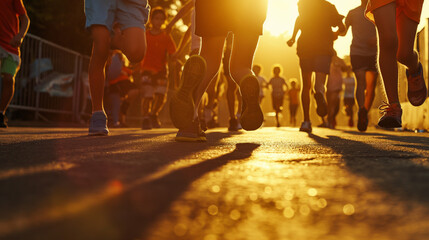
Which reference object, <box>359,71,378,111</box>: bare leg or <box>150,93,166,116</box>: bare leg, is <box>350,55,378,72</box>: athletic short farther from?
<box>150,93,166,116</box>: bare leg

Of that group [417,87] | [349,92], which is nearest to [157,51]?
[417,87]

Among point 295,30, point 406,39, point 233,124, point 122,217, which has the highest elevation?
point 295,30

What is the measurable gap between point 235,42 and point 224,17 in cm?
24

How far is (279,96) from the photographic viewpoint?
1520 centimetres

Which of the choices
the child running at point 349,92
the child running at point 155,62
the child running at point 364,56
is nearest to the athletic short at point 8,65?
the child running at point 155,62

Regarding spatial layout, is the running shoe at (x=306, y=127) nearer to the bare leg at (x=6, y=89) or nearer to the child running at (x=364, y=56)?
the child running at (x=364, y=56)

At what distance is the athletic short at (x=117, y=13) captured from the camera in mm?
4043

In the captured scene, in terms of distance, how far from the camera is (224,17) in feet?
11.6

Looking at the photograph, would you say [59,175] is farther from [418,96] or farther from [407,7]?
[418,96]

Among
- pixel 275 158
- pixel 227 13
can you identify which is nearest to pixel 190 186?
pixel 275 158

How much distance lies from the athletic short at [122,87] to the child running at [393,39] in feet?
20.3

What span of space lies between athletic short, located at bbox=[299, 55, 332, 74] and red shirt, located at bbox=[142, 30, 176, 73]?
238cm

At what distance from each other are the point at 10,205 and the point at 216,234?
1.60 feet

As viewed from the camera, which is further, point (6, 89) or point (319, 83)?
point (319, 83)
